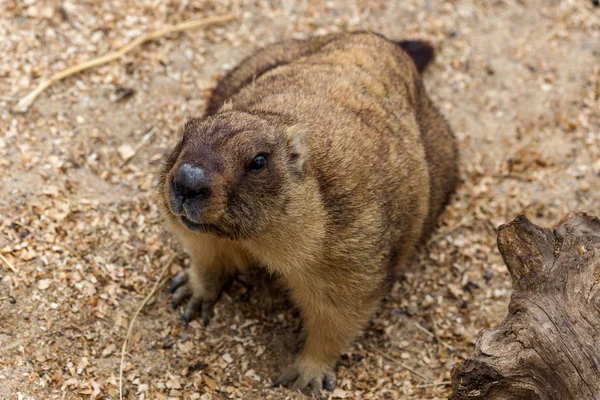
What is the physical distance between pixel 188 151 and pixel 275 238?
740mm

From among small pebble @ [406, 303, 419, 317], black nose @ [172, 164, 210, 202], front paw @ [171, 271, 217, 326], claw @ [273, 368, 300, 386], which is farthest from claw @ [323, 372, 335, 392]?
black nose @ [172, 164, 210, 202]

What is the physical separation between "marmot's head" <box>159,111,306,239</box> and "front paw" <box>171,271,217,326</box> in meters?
1.19

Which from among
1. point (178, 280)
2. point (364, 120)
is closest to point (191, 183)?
point (364, 120)

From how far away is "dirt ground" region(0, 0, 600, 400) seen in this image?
524 centimetres

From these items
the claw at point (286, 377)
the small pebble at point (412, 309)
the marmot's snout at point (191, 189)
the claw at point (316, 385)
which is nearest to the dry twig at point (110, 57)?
the marmot's snout at point (191, 189)

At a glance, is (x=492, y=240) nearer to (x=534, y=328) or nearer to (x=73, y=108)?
(x=534, y=328)

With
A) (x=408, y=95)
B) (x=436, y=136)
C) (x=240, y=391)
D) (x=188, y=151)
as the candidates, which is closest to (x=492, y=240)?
(x=436, y=136)

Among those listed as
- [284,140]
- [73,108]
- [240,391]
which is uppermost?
[284,140]

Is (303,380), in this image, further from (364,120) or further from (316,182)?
(364,120)

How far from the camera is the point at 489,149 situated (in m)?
7.23

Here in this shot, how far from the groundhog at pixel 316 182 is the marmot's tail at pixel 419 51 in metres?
0.86

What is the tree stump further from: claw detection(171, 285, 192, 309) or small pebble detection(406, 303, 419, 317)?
claw detection(171, 285, 192, 309)

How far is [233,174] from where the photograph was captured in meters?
4.17

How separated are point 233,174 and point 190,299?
177cm
